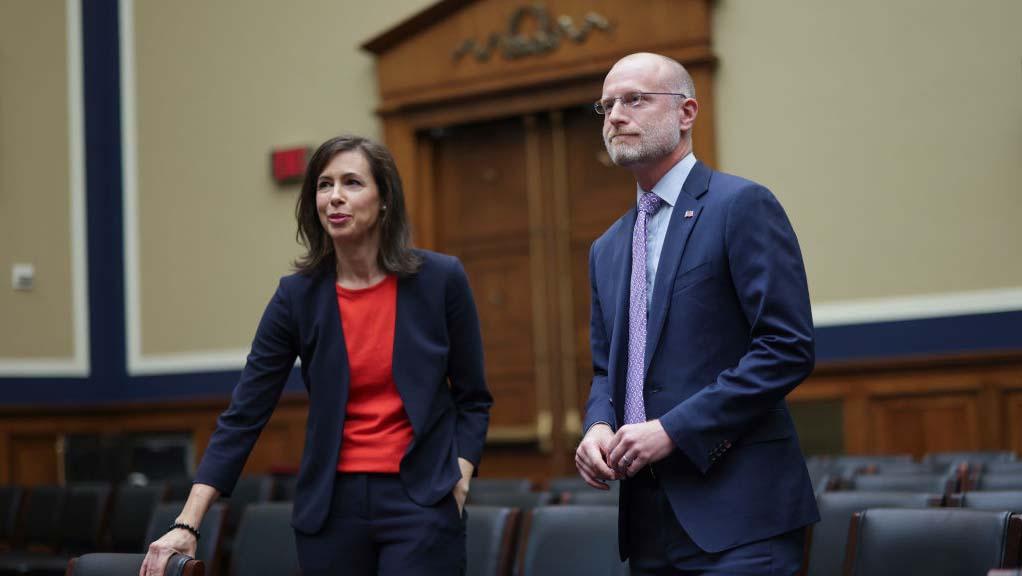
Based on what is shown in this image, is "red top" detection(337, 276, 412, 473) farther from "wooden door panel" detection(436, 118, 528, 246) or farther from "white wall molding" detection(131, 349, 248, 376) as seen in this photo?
"white wall molding" detection(131, 349, 248, 376)

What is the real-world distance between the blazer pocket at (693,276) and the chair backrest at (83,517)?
4683mm

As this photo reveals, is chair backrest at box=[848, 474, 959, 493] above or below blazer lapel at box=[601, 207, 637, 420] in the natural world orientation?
below

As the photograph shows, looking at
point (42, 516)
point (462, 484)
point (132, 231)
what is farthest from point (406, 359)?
point (132, 231)

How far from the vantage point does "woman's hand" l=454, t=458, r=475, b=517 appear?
2.33m

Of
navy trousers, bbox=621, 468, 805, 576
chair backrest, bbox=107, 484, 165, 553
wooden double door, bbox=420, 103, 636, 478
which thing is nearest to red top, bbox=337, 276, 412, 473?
navy trousers, bbox=621, 468, 805, 576

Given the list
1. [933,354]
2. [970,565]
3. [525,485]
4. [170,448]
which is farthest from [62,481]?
[970,565]

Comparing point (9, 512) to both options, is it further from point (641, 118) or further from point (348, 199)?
point (641, 118)

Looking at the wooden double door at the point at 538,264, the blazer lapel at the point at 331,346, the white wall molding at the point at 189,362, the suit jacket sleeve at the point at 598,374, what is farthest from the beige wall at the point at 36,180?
the suit jacket sleeve at the point at 598,374

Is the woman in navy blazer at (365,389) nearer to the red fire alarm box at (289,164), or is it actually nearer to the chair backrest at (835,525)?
the chair backrest at (835,525)

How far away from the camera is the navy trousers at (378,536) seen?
88.5 inches

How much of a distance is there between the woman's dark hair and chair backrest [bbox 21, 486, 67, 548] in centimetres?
439

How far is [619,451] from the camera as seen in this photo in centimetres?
196

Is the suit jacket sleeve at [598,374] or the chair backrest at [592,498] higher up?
the suit jacket sleeve at [598,374]

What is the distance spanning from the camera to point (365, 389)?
236 centimetres
